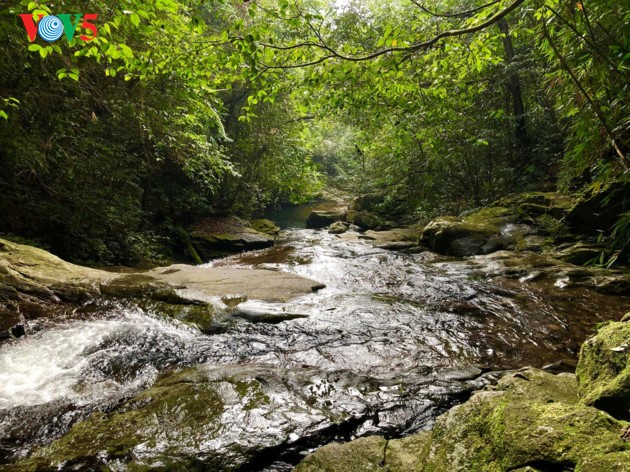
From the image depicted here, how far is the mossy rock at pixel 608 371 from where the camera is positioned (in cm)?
145

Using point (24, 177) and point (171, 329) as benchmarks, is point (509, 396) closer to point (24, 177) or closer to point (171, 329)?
point (171, 329)

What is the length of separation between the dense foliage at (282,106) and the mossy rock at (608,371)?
7.23ft

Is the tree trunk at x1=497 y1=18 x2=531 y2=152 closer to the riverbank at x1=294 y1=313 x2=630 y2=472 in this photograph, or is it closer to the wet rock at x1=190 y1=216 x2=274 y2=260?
the wet rock at x1=190 y1=216 x2=274 y2=260

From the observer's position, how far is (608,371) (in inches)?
69.1

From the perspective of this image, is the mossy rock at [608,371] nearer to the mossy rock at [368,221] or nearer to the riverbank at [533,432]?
the riverbank at [533,432]

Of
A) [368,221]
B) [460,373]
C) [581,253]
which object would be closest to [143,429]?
[460,373]

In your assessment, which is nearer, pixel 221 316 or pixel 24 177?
pixel 221 316

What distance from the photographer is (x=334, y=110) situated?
17.2ft

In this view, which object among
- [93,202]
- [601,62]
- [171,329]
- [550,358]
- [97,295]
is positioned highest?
[601,62]

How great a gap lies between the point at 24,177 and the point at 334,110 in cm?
656

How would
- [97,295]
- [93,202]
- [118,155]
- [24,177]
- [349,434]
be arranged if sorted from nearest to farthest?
[349,434], [97,295], [24,177], [93,202], [118,155]

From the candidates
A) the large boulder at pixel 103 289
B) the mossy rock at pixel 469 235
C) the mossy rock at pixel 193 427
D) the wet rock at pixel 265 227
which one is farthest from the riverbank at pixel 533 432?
the wet rock at pixel 265 227

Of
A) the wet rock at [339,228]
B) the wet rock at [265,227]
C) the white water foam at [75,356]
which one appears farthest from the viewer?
the wet rock at [265,227]

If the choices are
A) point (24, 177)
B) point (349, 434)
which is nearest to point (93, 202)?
point (24, 177)
